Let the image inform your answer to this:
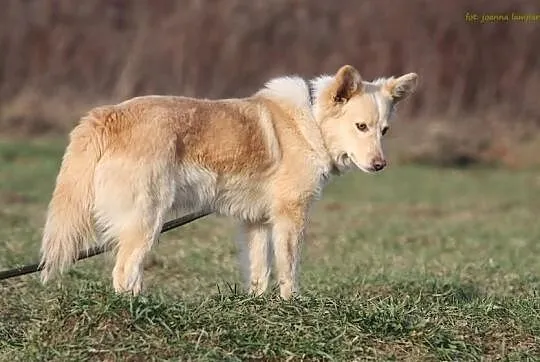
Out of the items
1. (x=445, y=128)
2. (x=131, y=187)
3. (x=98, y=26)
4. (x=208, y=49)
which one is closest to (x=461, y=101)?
(x=445, y=128)

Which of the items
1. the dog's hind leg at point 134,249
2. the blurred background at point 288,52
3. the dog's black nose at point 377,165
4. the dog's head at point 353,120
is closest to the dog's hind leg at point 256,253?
the dog's head at point 353,120

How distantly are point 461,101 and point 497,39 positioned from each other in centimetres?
167

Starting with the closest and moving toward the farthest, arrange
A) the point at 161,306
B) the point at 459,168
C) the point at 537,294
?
the point at 161,306 < the point at 537,294 < the point at 459,168

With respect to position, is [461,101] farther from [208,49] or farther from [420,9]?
[208,49]

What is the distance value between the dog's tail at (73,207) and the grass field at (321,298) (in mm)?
193

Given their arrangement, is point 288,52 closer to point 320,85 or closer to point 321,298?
point 320,85

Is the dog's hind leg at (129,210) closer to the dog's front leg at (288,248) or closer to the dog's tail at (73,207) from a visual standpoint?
the dog's tail at (73,207)

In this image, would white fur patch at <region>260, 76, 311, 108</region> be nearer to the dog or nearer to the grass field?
the dog

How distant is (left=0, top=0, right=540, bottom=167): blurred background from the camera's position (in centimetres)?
2092

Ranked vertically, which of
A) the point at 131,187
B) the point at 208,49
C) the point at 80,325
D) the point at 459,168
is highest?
the point at 131,187

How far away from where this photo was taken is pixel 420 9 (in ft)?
71.8

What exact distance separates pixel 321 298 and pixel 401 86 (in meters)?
1.72

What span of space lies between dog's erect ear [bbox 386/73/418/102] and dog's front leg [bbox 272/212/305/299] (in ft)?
3.26

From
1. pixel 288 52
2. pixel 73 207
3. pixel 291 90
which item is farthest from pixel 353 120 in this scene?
pixel 288 52
